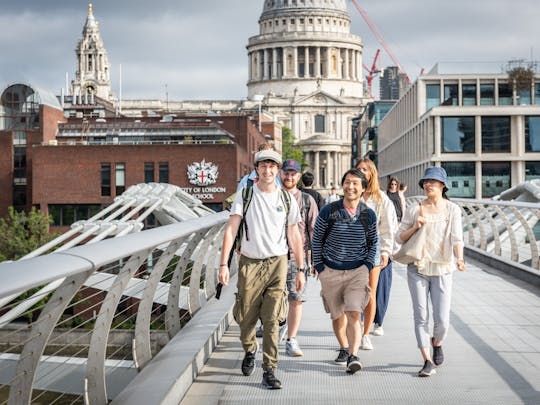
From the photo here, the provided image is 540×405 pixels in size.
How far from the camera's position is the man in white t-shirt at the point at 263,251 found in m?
7.09

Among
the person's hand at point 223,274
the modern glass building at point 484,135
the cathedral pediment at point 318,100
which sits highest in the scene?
the cathedral pediment at point 318,100

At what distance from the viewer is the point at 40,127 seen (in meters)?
70.1

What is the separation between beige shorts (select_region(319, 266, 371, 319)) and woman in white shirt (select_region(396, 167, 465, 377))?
45 cm

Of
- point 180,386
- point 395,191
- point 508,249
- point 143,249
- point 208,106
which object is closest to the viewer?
point 143,249

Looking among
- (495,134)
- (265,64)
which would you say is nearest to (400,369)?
(495,134)

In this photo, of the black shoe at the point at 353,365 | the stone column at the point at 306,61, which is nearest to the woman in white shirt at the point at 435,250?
the black shoe at the point at 353,365

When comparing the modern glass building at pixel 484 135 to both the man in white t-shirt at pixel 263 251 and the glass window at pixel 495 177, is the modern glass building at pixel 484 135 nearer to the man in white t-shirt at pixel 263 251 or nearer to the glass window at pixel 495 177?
the glass window at pixel 495 177

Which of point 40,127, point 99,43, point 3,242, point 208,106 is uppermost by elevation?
point 99,43

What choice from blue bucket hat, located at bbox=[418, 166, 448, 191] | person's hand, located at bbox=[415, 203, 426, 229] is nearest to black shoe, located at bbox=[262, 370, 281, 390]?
person's hand, located at bbox=[415, 203, 426, 229]

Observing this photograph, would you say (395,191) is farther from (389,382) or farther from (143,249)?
(143,249)

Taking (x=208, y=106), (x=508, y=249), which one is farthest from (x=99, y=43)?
(x=508, y=249)

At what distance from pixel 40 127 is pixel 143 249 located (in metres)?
66.4

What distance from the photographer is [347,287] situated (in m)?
7.75

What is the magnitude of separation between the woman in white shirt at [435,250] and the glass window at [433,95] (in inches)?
2325
